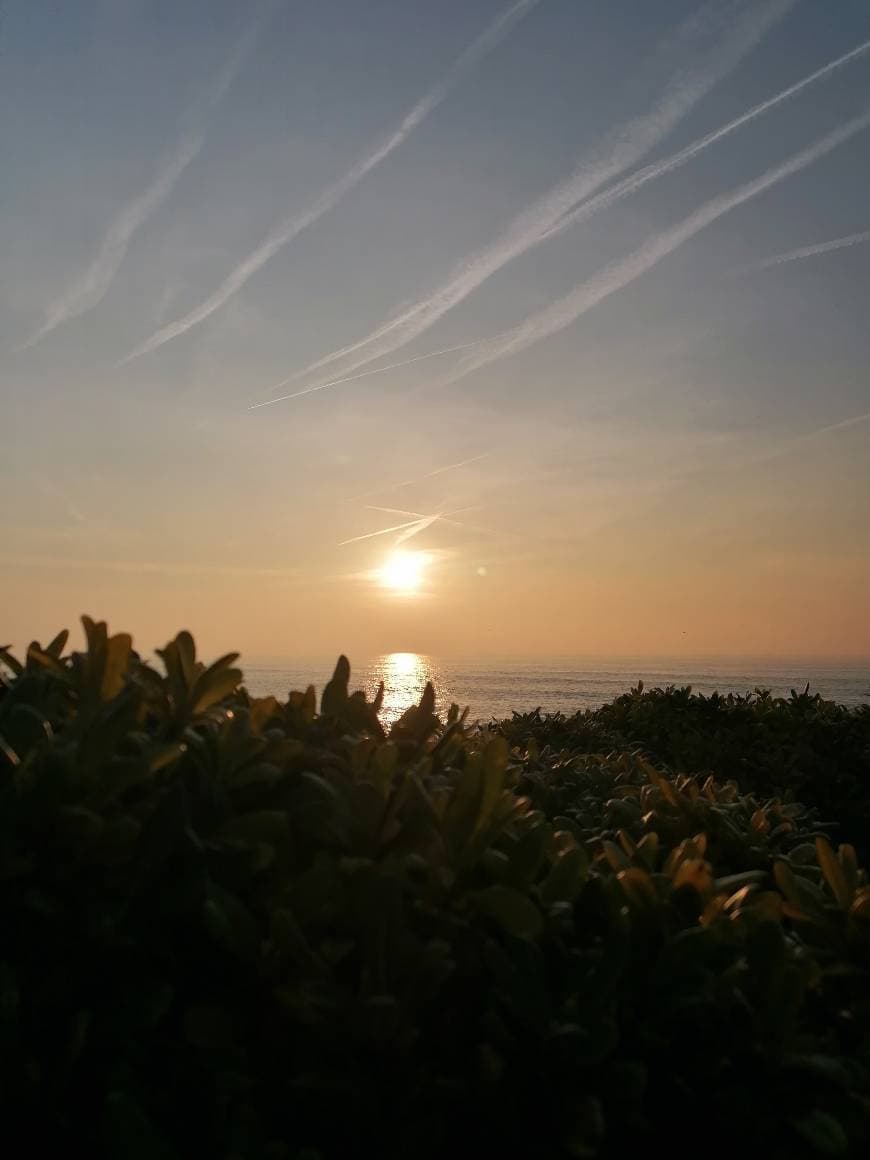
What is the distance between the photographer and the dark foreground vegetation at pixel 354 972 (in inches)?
64.0

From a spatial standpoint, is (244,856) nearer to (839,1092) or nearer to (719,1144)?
(719,1144)

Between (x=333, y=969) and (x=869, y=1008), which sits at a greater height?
(x=333, y=969)

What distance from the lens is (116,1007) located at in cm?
171

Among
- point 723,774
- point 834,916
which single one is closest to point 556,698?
point 723,774

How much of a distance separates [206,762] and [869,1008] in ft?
5.36

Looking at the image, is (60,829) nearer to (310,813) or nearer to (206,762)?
(206,762)

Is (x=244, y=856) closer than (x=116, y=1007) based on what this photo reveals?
No

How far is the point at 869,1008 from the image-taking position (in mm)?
2037

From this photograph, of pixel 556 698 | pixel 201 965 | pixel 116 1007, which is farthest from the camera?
pixel 556 698

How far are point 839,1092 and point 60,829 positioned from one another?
1680 mm

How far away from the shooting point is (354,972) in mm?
1819

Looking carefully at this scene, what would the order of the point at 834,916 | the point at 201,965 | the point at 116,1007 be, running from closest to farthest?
the point at 116,1007 < the point at 201,965 < the point at 834,916

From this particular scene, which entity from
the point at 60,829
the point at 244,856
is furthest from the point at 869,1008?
the point at 60,829

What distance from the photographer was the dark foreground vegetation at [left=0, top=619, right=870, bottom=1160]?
1625 millimetres
